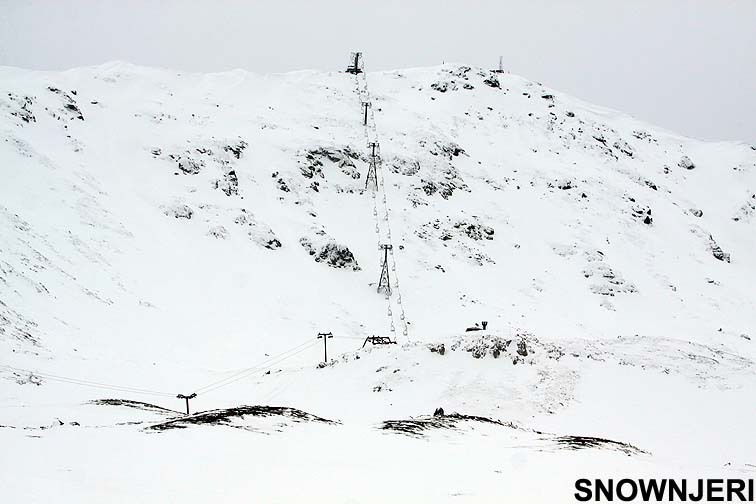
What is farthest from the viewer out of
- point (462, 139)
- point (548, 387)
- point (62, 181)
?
→ point (462, 139)

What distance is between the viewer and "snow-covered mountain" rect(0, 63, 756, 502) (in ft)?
63.0

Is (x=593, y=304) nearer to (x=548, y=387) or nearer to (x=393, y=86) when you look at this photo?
(x=548, y=387)

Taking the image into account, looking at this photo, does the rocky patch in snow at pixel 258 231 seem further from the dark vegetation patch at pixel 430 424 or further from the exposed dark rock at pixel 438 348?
the dark vegetation patch at pixel 430 424

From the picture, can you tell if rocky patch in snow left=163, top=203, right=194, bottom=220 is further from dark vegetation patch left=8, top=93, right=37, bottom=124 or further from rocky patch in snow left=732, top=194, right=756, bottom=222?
rocky patch in snow left=732, top=194, right=756, bottom=222

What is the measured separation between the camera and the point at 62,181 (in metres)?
36.7

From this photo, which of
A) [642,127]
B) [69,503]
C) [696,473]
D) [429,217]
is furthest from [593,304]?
[642,127]

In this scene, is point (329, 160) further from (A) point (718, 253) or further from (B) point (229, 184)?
(A) point (718, 253)

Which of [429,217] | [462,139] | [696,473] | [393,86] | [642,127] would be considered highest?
[393,86]

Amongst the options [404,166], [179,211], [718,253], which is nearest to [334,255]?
[179,211]

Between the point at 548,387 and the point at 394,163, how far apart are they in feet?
129

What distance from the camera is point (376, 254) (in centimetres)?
4400

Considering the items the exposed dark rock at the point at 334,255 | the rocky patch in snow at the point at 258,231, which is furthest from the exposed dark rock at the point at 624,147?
the rocky patch in snow at the point at 258,231

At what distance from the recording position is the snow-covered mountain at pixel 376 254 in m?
19.2

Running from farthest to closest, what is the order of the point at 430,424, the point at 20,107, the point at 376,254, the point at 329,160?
the point at 329,160
the point at 376,254
the point at 20,107
the point at 430,424
